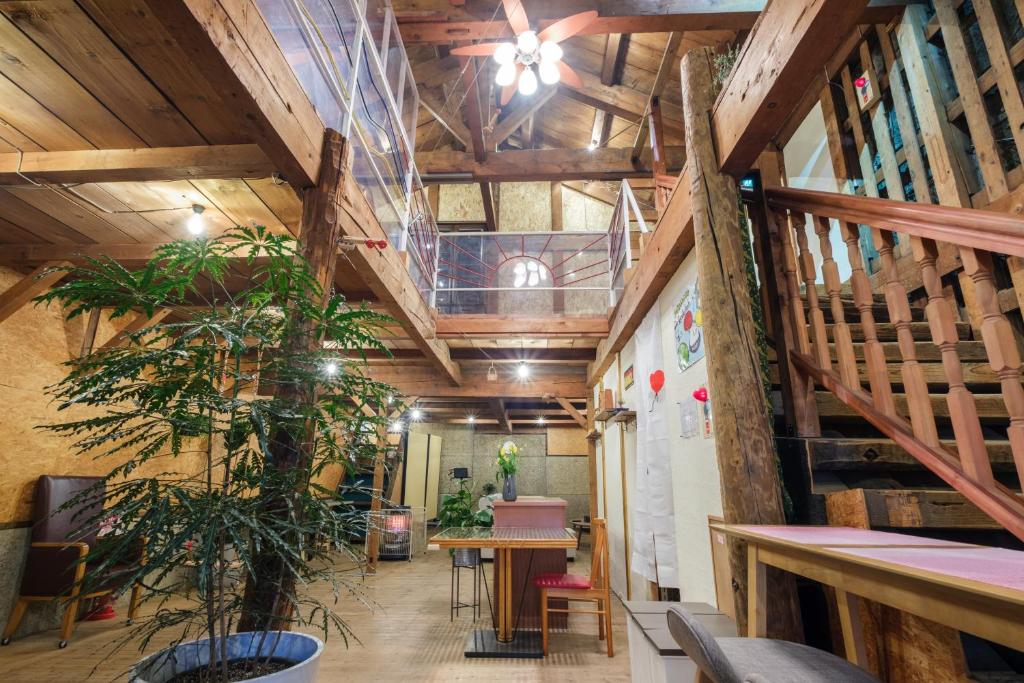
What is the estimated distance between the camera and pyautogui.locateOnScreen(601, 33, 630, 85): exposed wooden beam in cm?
620

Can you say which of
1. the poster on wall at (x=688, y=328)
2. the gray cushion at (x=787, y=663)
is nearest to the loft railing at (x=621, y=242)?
the poster on wall at (x=688, y=328)

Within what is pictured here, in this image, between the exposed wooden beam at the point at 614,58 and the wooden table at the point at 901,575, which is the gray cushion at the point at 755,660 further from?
the exposed wooden beam at the point at 614,58

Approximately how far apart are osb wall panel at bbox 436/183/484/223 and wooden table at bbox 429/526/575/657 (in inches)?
305

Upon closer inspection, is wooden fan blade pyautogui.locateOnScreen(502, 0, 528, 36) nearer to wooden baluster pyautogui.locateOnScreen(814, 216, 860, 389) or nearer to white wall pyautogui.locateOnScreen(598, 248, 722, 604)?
white wall pyautogui.locateOnScreen(598, 248, 722, 604)

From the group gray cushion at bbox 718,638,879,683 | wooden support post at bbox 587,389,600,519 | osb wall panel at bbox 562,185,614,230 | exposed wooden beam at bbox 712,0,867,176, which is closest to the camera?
gray cushion at bbox 718,638,879,683

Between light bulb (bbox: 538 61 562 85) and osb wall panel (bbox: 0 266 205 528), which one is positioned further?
light bulb (bbox: 538 61 562 85)

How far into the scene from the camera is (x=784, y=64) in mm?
1815

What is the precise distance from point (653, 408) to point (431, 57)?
6.33 m

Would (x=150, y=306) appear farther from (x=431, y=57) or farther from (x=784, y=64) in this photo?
(x=431, y=57)

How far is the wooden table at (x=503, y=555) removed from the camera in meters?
3.66

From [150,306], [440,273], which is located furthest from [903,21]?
[150,306]

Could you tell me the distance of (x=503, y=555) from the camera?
397 centimetres

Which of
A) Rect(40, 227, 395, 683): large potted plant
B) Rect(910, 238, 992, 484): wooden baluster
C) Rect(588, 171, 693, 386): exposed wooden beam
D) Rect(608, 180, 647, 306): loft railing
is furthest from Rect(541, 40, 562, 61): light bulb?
Rect(910, 238, 992, 484): wooden baluster

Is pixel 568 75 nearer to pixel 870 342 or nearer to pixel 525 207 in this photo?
pixel 870 342
